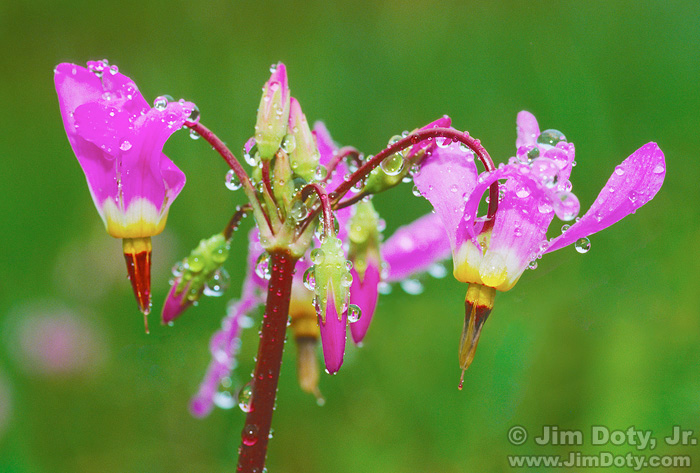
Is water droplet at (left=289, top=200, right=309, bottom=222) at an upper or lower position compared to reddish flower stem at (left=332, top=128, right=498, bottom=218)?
lower

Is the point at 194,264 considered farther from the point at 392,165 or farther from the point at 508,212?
the point at 508,212

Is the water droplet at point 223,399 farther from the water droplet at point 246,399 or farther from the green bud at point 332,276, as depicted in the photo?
the green bud at point 332,276

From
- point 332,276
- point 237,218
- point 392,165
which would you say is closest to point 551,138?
point 392,165

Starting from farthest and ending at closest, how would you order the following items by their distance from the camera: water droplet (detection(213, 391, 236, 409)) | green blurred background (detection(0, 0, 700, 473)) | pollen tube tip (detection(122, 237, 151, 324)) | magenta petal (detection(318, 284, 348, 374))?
green blurred background (detection(0, 0, 700, 473)) → water droplet (detection(213, 391, 236, 409)) → pollen tube tip (detection(122, 237, 151, 324)) → magenta petal (detection(318, 284, 348, 374))

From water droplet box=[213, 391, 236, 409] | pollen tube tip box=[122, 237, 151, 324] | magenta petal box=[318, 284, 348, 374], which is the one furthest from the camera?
water droplet box=[213, 391, 236, 409]

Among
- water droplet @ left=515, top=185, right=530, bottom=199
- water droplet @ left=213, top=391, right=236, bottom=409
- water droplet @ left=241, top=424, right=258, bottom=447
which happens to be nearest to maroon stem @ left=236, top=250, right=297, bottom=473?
water droplet @ left=241, top=424, right=258, bottom=447

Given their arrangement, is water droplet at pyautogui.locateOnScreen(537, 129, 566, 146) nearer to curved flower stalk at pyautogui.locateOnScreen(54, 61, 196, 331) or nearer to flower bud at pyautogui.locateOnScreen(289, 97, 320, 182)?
flower bud at pyautogui.locateOnScreen(289, 97, 320, 182)
